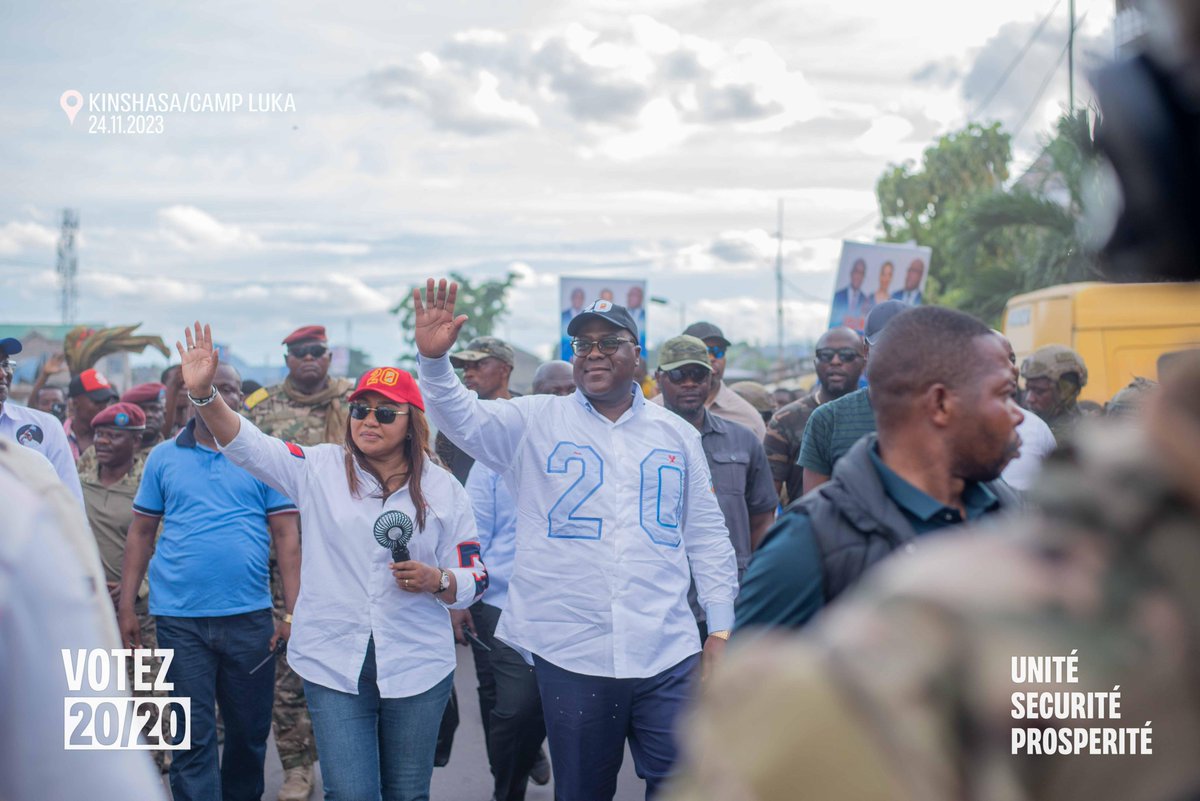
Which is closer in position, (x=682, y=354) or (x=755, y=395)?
(x=682, y=354)

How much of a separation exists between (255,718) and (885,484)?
4348mm

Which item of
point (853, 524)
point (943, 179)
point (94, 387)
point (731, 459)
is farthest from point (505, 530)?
point (943, 179)

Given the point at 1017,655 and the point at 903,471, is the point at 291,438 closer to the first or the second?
the point at 903,471

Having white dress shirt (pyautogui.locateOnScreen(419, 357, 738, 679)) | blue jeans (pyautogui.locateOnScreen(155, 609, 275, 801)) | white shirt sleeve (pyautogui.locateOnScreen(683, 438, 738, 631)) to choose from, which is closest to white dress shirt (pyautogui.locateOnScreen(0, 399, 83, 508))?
blue jeans (pyautogui.locateOnScreen(155, 609, 275, 801))

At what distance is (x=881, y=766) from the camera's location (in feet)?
3.12

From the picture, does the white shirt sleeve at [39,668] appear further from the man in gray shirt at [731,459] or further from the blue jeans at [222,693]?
the man in gray shirt at [731,459]

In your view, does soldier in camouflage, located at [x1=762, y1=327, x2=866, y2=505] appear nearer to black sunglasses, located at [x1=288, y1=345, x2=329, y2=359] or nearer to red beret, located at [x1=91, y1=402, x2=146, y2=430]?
black sunglasses, located at [x1=288, y1=345, x2=329, y2=359]

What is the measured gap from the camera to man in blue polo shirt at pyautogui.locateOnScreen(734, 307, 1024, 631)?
2557mm

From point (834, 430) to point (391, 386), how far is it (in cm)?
193

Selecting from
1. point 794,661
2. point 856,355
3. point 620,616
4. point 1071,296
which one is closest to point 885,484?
point 794,661

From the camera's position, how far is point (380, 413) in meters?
5.14

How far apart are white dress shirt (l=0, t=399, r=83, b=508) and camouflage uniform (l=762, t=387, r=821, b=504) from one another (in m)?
3.82

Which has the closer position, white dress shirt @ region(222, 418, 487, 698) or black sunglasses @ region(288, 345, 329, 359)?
white dress shirt @ region(222, 418, 487, 698)

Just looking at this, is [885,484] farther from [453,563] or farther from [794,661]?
[453,563]
